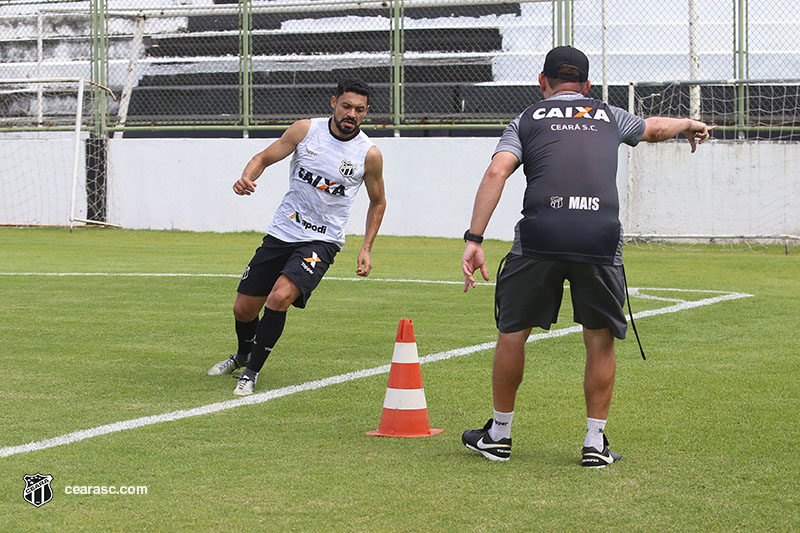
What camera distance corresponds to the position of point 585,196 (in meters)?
4.93

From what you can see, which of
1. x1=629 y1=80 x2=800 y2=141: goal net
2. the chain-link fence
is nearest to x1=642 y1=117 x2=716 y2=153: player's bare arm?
x1=629 y1=80 x2=800 y2=141: goal net

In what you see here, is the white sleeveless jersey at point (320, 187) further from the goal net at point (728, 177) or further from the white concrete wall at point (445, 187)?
the white concrete wall at point (445, 187)

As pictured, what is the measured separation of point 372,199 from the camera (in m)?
7.59

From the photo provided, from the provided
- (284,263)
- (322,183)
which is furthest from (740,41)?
(284,263)

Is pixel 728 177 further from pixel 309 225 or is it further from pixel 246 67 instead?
pixel 309 225

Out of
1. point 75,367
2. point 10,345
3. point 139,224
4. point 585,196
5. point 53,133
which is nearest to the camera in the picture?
point 585,196

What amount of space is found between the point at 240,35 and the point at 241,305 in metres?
17.3

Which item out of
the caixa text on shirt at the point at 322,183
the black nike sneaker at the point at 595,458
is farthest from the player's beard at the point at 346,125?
the black nike sneaker at the point at 595,458

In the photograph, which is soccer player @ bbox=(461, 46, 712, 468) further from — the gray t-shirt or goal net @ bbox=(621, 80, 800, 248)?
goal net @ bbox=(621, 80, 800, 248)

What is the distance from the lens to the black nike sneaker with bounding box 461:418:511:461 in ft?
16.4

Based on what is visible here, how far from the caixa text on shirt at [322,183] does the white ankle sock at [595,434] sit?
2.89m

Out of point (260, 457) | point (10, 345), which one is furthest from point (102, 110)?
point (260, 457)

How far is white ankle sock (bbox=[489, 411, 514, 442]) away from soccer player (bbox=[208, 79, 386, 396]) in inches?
90.7

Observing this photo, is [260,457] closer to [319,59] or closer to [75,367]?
[75,367]
